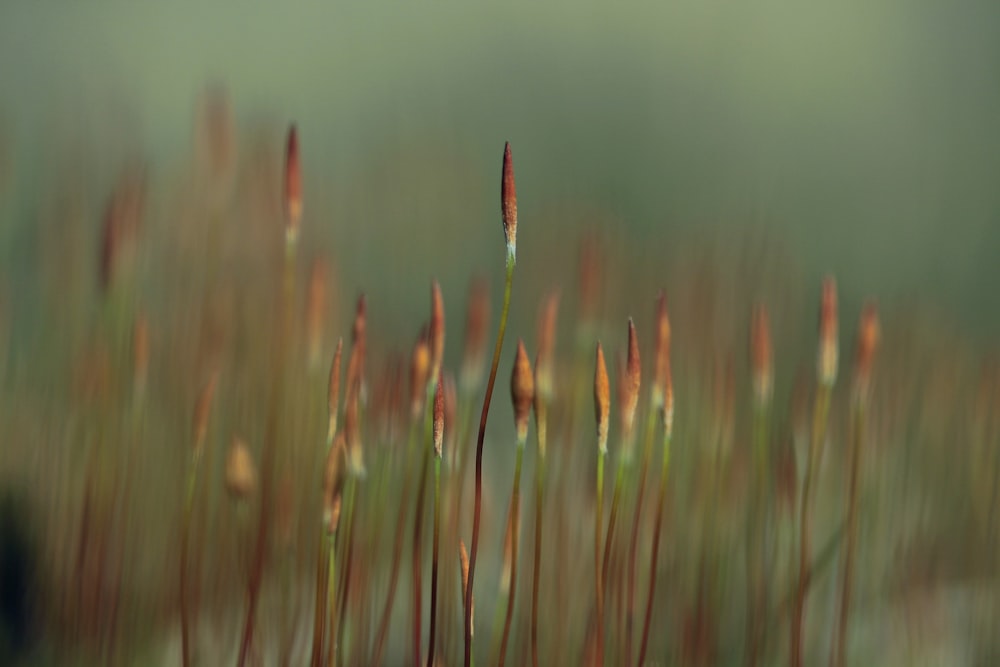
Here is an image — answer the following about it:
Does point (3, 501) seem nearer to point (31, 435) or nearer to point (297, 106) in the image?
point (31, 435)

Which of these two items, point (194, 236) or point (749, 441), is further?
Result: point (194, 236)

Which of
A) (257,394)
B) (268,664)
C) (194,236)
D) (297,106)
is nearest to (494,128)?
(297,106)

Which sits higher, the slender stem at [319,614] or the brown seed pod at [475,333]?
the brown seed pod at [475,333]

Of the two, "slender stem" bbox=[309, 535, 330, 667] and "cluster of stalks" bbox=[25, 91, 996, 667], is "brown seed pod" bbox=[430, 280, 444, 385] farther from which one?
"slender stem" bbox=[309, 535, 330, 667]

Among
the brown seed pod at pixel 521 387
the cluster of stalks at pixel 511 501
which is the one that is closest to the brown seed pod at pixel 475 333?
the cluster of stalks at pixel 511 501

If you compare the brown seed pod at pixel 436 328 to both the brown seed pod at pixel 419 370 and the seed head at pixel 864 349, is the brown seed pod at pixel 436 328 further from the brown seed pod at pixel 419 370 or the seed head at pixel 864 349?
the seed head at pixel 864 349

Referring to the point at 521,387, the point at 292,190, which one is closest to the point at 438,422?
the point at 521,387

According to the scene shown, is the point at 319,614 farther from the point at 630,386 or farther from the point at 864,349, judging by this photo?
the point at 864,349

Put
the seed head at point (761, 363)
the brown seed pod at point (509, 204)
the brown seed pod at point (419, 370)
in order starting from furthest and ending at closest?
1. the seed head at point (761, 363)
2. the brown seed pod at point (419, 370)
3. the brown seed pod at point (509, 204)
